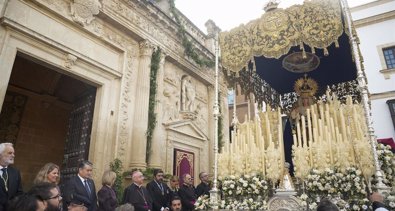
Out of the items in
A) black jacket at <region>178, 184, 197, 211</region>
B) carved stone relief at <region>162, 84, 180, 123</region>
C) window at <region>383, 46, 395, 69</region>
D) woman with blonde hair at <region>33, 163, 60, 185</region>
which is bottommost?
black jacket at <region>178, 184, 197, 211</region>

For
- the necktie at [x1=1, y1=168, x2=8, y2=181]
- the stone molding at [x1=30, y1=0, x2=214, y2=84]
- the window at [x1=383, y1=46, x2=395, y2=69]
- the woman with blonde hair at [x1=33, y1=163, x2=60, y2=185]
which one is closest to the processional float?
the woman with blonde hair at [x1=33, y1=163, x2=60, y2=185]

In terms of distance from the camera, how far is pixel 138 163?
761cm

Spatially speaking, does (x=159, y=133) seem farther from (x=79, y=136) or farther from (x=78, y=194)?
(x=78, y=194)

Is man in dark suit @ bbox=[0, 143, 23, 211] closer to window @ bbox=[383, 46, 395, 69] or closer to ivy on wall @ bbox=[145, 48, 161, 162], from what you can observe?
ivy on wall @ bbox=[145, 48, 161, 162]

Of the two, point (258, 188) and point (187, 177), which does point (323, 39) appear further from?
point (187, 177)

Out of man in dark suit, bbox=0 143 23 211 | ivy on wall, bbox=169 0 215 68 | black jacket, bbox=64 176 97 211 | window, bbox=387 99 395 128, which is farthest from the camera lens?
window, bbox=387 99 395 128

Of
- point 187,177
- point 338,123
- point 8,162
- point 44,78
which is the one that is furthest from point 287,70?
point 44,78

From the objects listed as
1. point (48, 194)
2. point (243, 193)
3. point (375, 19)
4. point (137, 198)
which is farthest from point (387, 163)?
point (375, 19)

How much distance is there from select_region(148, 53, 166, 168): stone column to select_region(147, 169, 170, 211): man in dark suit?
2.16 m

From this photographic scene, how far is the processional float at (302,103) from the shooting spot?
14.4 feet

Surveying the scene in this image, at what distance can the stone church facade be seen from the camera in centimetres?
637

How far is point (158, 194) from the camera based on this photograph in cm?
586

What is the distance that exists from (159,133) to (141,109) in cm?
116

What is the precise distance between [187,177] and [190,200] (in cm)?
52
